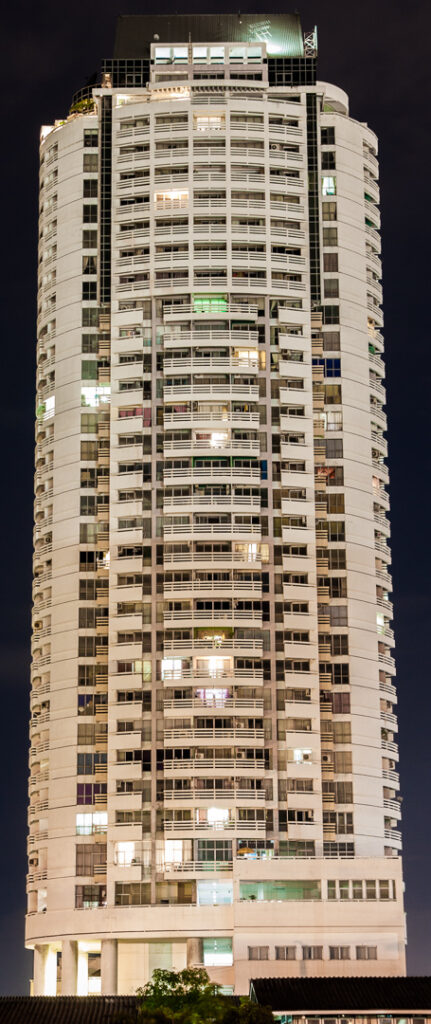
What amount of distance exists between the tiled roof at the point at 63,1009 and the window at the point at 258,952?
18452mm

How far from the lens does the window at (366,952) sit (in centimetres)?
14625

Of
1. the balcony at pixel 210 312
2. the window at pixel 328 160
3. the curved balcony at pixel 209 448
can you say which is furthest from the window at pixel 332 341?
the window at pixel 328 160

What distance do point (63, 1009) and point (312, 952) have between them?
1073 inches

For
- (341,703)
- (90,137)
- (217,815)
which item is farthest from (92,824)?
(90,137)

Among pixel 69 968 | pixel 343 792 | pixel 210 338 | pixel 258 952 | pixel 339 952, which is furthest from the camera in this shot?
pixel 210 338

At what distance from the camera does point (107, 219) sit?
16875 cm

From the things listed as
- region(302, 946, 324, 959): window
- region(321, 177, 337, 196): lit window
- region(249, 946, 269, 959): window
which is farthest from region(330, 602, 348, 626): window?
region(321, 177, 337, 196): lit window

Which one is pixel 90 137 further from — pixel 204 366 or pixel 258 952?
pixel 258 952

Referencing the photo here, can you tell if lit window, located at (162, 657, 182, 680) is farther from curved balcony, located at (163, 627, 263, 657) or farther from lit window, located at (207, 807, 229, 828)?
lit window, located at (207, 807, 229, 828)

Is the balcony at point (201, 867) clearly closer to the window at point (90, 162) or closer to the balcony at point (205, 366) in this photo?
the balcony at point (205, 366)

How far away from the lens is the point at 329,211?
562 feet

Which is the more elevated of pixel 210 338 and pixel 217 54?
pixel 217 54

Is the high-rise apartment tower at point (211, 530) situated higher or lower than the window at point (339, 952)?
higher

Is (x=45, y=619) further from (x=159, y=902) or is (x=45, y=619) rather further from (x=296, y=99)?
(x=296, y=99)
